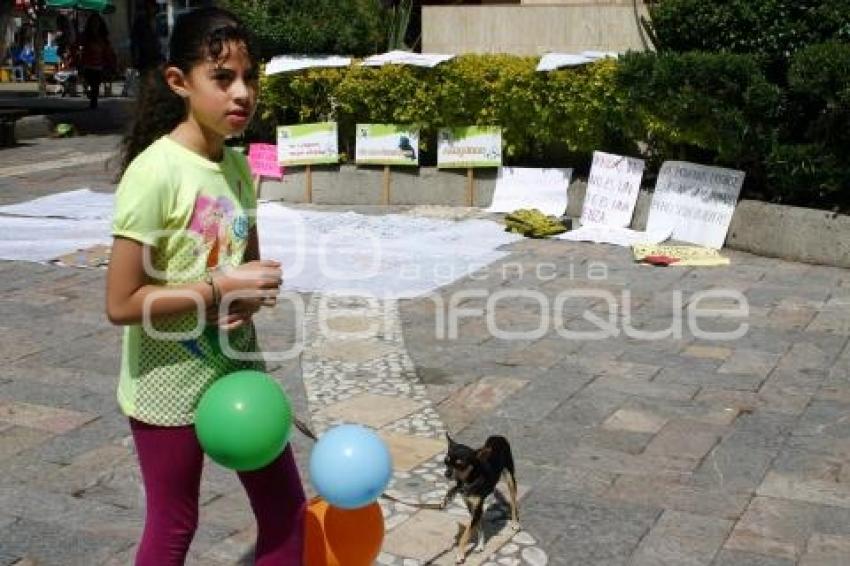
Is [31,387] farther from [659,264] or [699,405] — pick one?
[659,264]

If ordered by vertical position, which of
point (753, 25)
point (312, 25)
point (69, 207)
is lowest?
point (69, 207)

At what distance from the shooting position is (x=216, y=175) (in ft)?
8.51

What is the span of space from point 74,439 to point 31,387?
851 mm

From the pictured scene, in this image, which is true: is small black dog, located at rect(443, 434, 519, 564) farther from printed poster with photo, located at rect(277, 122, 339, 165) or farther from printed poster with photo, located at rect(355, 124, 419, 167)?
printed poster with photo, located at rect(277, 122, 339, 165)

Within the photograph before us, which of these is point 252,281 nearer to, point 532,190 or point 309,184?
point 532,190

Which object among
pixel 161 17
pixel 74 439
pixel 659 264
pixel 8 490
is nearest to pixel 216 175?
→ pixel 8 490

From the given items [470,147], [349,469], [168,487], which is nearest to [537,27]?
[470,147]

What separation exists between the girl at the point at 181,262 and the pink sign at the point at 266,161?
8615mm

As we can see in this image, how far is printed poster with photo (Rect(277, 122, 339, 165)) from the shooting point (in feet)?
36.1

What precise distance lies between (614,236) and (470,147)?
1.95m

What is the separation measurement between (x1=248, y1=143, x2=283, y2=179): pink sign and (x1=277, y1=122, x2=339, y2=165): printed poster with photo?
10 cm

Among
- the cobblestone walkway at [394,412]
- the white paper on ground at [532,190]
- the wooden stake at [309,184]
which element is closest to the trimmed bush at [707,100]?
the white paper on ground at [532,190]

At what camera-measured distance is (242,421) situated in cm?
245

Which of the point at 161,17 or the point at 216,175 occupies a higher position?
the point at 161,17
